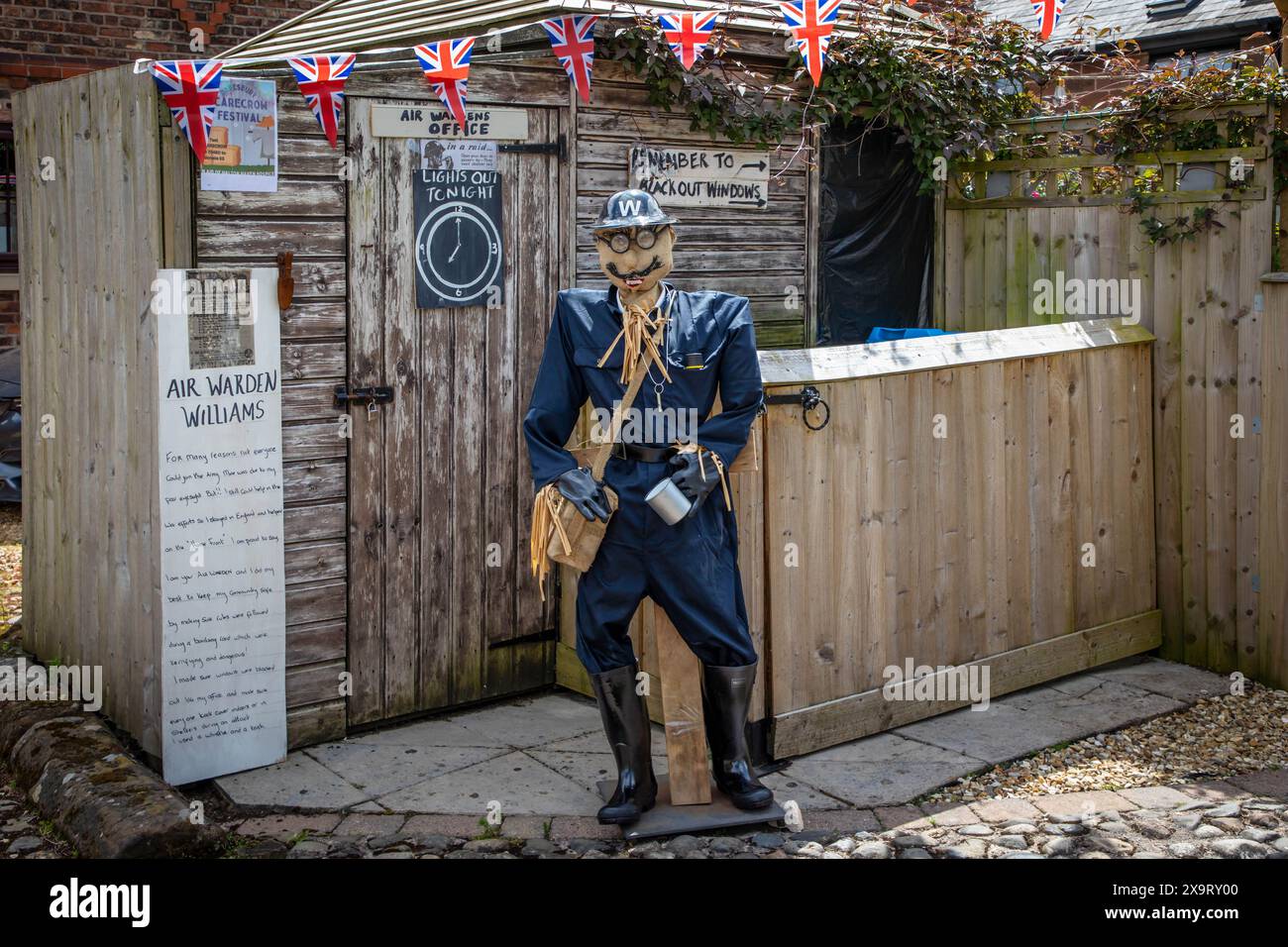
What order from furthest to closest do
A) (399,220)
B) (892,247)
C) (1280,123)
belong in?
(892,247)
(1280,123)
(399,220)

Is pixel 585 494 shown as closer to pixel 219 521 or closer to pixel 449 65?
pixel 219 521

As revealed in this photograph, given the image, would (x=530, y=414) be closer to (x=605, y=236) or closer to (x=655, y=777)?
(x=605, y=236)

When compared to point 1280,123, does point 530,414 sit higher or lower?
lower

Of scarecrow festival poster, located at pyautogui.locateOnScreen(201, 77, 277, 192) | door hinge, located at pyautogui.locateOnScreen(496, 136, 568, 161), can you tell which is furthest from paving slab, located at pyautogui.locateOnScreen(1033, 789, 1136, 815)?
scarecrow festival poster, located at pyautogui.locateOnScreen(201, 77, 277, 192)

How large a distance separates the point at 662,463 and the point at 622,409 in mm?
214

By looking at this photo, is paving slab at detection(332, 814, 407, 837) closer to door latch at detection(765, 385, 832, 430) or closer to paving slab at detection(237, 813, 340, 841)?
paving slab at detection(237, 813, 340, 841)

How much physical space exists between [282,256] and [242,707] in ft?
5.39

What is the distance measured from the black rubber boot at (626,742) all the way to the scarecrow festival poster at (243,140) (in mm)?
2144

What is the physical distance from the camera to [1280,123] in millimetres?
6289

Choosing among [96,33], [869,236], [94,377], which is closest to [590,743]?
[94,377]

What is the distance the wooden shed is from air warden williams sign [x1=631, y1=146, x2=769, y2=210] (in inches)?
2.2

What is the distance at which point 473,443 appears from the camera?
236 inches

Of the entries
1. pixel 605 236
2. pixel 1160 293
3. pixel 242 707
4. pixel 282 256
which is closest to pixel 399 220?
pixel 282 256

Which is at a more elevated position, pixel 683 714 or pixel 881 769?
pixel 683 714
